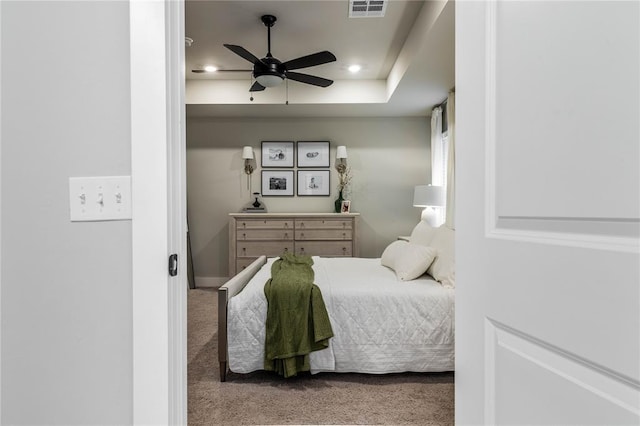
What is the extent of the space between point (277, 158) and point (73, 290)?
418cm

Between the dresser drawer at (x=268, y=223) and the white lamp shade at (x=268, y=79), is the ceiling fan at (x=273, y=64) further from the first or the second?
the dresser drawer at (x=268, y=223)

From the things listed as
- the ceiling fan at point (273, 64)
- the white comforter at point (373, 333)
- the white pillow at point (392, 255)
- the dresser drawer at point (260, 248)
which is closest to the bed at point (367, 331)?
the white comforter at point (373, 333)

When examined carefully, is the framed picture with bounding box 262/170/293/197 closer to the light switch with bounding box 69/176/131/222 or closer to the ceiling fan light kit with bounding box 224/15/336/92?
the ceiling fan light kit with bounding box 224/15/336/92

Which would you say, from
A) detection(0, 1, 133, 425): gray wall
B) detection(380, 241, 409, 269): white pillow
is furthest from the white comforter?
detection(0, 1, 133, 425): gray wall

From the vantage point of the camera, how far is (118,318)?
0.99m

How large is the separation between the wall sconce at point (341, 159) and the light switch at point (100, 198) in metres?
4.04

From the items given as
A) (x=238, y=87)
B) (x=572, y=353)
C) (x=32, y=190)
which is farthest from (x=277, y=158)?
(x=572, y=353)

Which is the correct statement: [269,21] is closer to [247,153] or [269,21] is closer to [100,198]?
[247,153]

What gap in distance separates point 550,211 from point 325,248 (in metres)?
3.98

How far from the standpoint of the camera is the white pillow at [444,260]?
2.40m

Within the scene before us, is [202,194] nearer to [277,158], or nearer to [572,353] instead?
[277,158]

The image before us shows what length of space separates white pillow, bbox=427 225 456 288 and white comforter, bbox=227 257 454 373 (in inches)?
5.2

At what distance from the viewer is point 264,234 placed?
15.0 feet

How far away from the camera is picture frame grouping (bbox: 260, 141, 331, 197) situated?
5.04m
